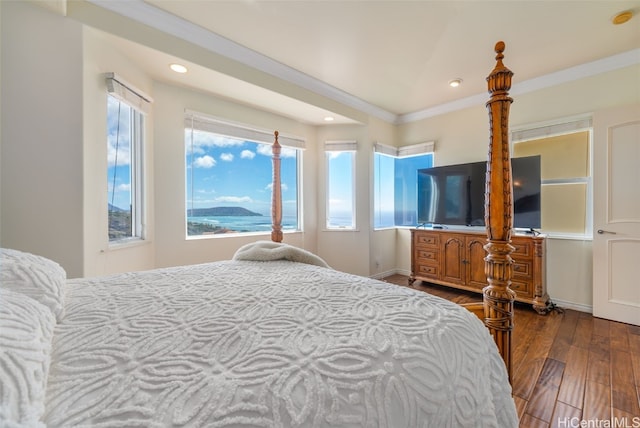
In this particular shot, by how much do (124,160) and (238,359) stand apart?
8.44ft

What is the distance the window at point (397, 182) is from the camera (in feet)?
13.4

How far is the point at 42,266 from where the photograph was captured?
78 centimetres

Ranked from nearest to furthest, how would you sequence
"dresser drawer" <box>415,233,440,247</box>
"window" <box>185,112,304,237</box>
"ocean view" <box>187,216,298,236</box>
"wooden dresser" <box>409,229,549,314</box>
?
"wooden dresser" <box>409,229,549,314</box> → "window" <box>185,112,304,237</box> → "ocean view" <box>187,216,298,236</box> → "dresser drawer" <box>415,233,440,247</box>

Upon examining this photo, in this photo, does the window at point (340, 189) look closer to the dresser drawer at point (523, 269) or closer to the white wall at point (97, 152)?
the dresser drawer at point (523, 269)

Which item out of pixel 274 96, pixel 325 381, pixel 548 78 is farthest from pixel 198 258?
pixel 548 78

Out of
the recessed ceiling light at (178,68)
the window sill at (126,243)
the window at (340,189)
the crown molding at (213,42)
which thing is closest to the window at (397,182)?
the window at (340,189)

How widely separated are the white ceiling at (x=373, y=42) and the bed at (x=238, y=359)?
213cm

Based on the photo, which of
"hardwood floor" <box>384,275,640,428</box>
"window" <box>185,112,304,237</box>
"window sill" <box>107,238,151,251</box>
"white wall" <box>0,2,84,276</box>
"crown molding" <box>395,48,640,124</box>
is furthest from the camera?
"window" <box>185,112,304,237</box>

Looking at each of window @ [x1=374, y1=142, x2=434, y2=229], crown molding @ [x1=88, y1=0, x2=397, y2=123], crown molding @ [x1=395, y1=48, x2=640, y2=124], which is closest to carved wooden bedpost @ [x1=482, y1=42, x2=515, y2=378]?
crown molding @ [x1=88, y1=0, x2=397, y2=123]

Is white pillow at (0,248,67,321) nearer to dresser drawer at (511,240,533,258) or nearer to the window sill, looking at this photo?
the window sill

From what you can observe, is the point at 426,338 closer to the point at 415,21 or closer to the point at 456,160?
the point at 415,21

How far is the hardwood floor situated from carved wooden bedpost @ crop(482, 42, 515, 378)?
0.73m

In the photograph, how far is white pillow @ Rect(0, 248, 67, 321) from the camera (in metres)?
0.67

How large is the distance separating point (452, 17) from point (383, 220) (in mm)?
2772
